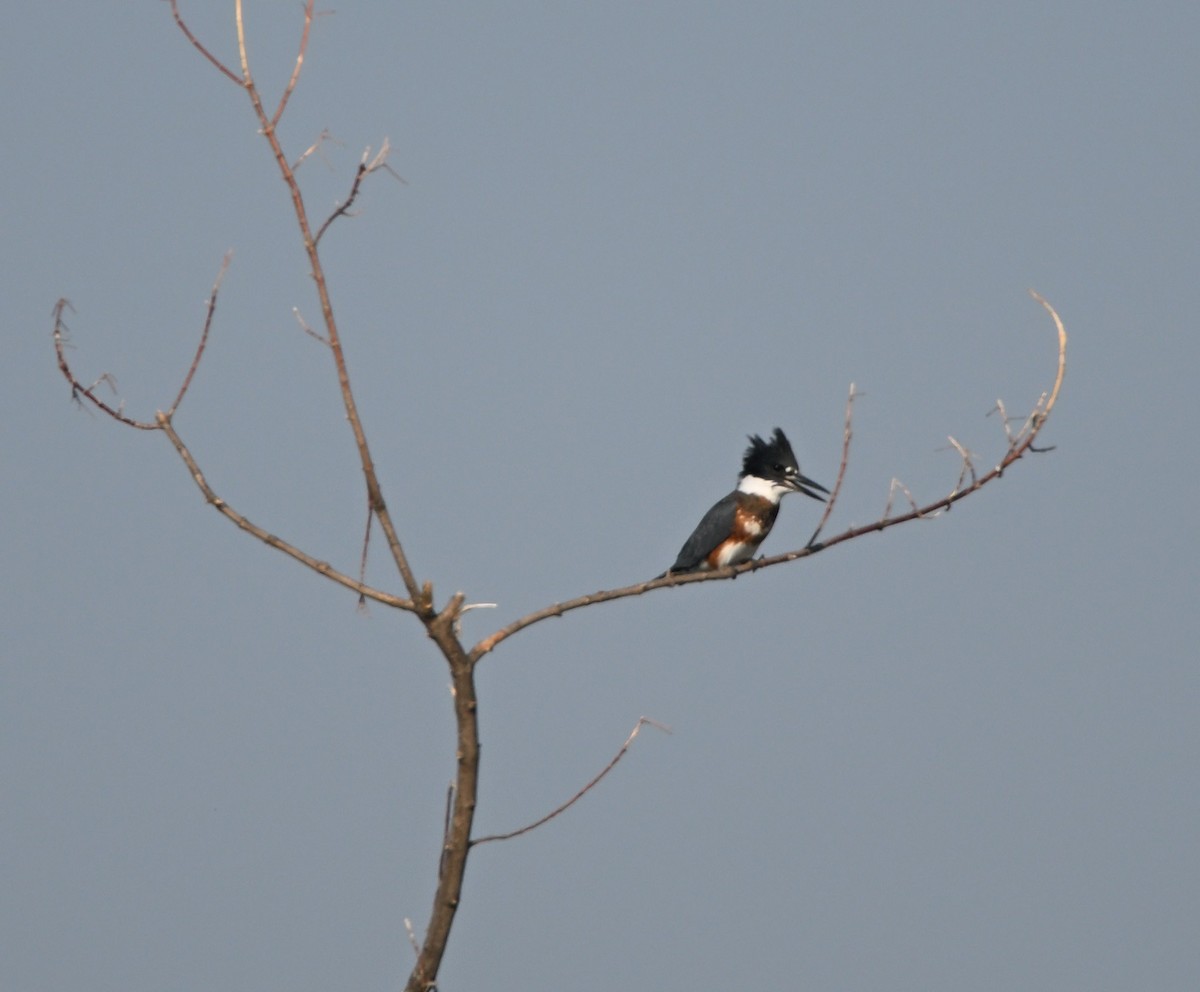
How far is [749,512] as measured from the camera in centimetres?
1031

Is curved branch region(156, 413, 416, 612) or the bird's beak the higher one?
the bird's beak

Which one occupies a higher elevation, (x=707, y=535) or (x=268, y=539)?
(x=707, y=535)

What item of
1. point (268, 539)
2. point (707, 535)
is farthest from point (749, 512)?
point (268, 539)

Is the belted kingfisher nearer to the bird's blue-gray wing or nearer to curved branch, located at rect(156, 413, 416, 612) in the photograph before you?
the bird's blue-gray wing

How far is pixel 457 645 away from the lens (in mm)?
3352

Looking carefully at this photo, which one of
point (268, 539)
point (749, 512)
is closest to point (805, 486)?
point (749, 512)

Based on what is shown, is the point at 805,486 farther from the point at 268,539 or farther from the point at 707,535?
the point at 268,539

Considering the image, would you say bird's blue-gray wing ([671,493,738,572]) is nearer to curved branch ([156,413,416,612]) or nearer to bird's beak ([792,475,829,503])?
bird's beak ([792,475,829,503])

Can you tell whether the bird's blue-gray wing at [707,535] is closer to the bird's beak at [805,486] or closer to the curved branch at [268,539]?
the bird's beak at [805,486]

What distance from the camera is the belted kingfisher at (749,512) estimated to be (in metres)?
10.2

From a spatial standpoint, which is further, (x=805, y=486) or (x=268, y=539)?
(x=805, y=486)

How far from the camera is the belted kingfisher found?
10195mm

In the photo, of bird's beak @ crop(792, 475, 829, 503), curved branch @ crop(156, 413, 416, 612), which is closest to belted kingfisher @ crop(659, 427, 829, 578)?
bird's beak @ crop(792, 475, 829, 503)

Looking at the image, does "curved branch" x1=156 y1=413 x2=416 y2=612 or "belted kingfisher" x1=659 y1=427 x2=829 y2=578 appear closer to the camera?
"curved branch" x1=156 y1=413 x2=416 y2=612
